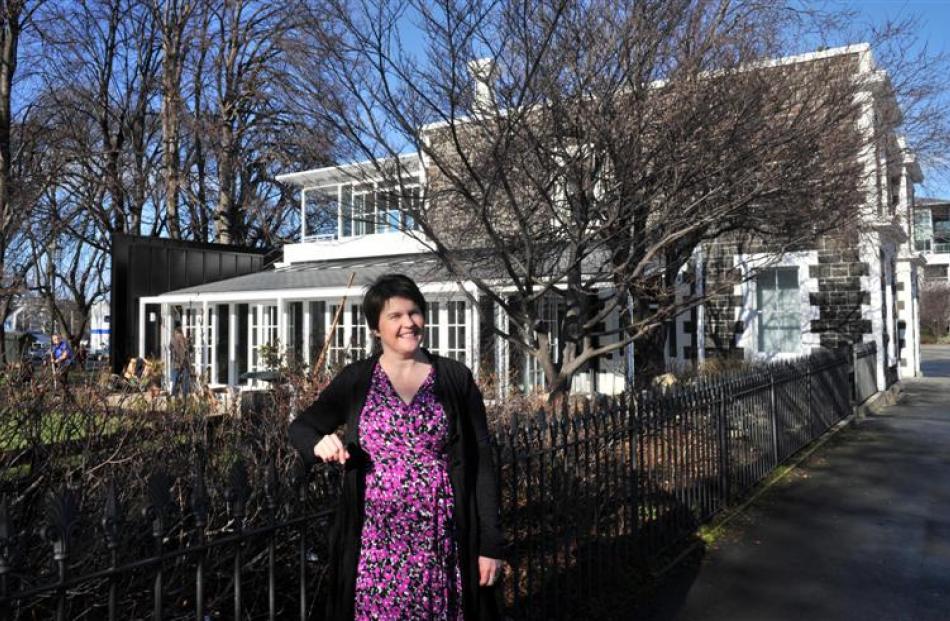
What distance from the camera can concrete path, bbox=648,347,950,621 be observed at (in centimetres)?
432

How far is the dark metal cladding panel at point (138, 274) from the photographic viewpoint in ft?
62.4

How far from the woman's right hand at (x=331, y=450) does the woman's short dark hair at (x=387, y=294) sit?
0.48 m

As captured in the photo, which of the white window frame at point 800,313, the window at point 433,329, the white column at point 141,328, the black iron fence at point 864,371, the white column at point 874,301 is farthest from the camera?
the white column at point 141,328

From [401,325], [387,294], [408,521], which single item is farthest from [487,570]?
[387,294]

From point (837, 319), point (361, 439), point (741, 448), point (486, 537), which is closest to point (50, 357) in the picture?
point (361, 439)

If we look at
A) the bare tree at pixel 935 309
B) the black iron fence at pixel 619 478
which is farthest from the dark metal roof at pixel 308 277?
the bare tree at pixel 935 309

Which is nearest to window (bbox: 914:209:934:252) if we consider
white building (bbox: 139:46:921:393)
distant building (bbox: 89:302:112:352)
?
white building (bbox: 139:46:921:393)

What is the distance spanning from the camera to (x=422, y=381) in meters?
2.66

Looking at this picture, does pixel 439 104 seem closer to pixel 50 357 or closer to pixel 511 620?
pixel 50 357

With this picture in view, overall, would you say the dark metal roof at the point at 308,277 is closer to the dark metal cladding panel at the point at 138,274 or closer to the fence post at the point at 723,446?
the dark metal cladding panel at the point at 138,274

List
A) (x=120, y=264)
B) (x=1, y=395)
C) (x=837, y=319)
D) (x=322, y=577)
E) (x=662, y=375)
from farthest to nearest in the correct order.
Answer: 1. (x=120, y=264)
2. (x=837, y=319)
3. (x=662, y=375)
4. (x=1, y=395)
5. (x=322, y=577)

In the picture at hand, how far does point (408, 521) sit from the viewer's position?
2.51 metres

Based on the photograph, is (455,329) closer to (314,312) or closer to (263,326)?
(314,312)

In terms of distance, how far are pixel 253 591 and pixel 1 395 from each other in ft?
7.79
